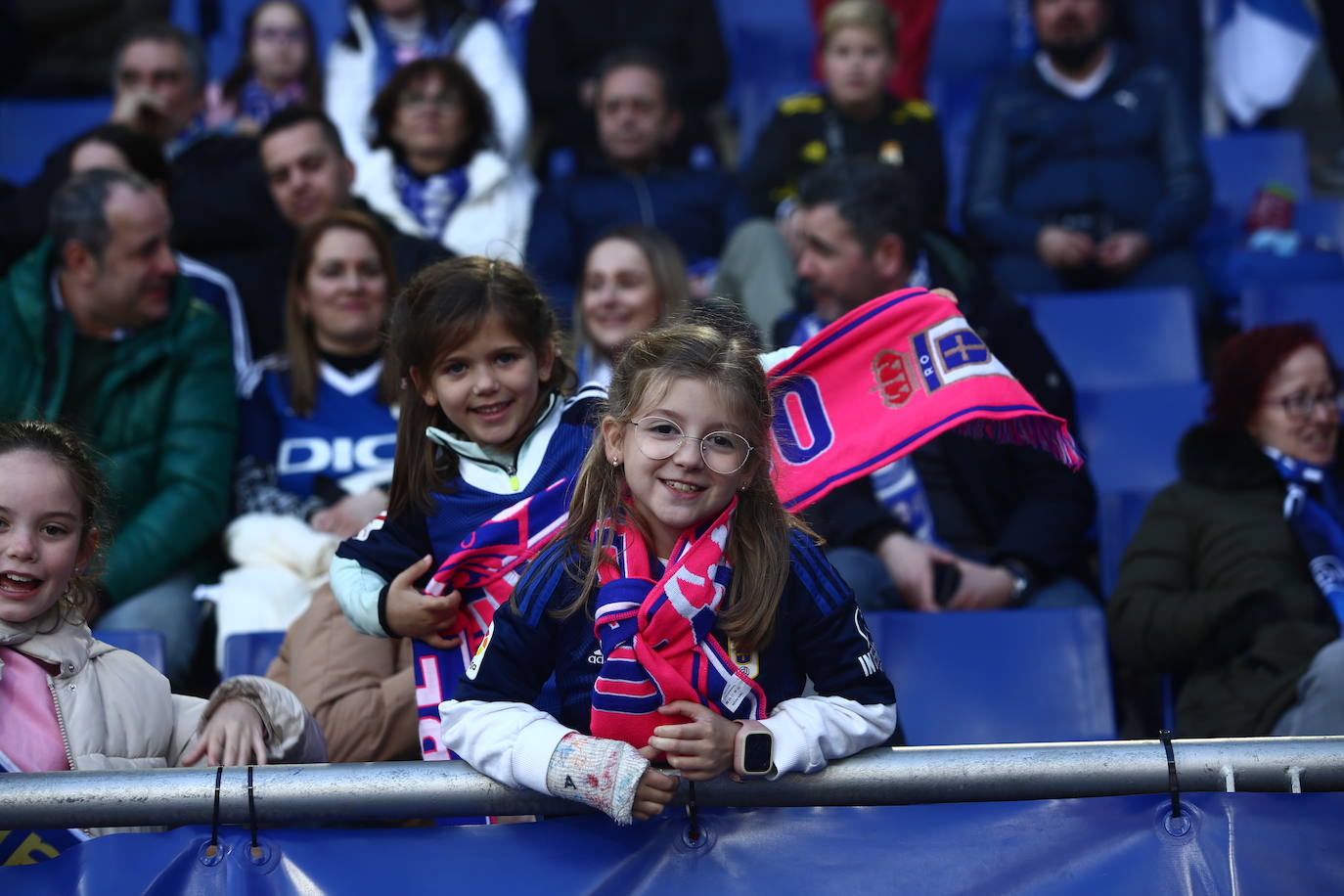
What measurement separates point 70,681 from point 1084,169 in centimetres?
397

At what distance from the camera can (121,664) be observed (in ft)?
7.04

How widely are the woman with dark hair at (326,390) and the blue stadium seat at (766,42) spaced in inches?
119

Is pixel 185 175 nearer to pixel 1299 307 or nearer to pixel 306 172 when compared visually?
pixel 306 172

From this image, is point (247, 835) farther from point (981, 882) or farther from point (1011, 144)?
point (1011, 144)

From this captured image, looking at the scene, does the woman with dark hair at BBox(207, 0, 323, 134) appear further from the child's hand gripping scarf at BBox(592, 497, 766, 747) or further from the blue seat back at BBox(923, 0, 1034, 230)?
the child's hand gripping scarf at BBox(592, 497, 766, 747)

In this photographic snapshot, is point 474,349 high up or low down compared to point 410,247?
down

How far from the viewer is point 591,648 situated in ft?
6.39

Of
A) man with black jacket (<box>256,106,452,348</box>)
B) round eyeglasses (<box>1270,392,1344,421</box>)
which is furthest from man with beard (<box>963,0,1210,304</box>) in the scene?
man with black jacket (<box>256,106,452,348</box>)

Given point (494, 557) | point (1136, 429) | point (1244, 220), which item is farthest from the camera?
point (1244, 220)

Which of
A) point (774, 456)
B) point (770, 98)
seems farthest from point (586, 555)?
point (770, 98)

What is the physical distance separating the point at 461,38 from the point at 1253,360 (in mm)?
3414

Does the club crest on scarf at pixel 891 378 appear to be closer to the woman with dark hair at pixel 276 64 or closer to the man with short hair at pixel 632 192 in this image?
the man with short hair at pixel 632 192

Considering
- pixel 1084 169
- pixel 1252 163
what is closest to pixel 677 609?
pixel 1084 169

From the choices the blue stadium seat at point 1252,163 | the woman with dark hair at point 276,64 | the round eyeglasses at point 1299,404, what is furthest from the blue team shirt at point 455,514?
the blue stadium seat at point 1252,163
